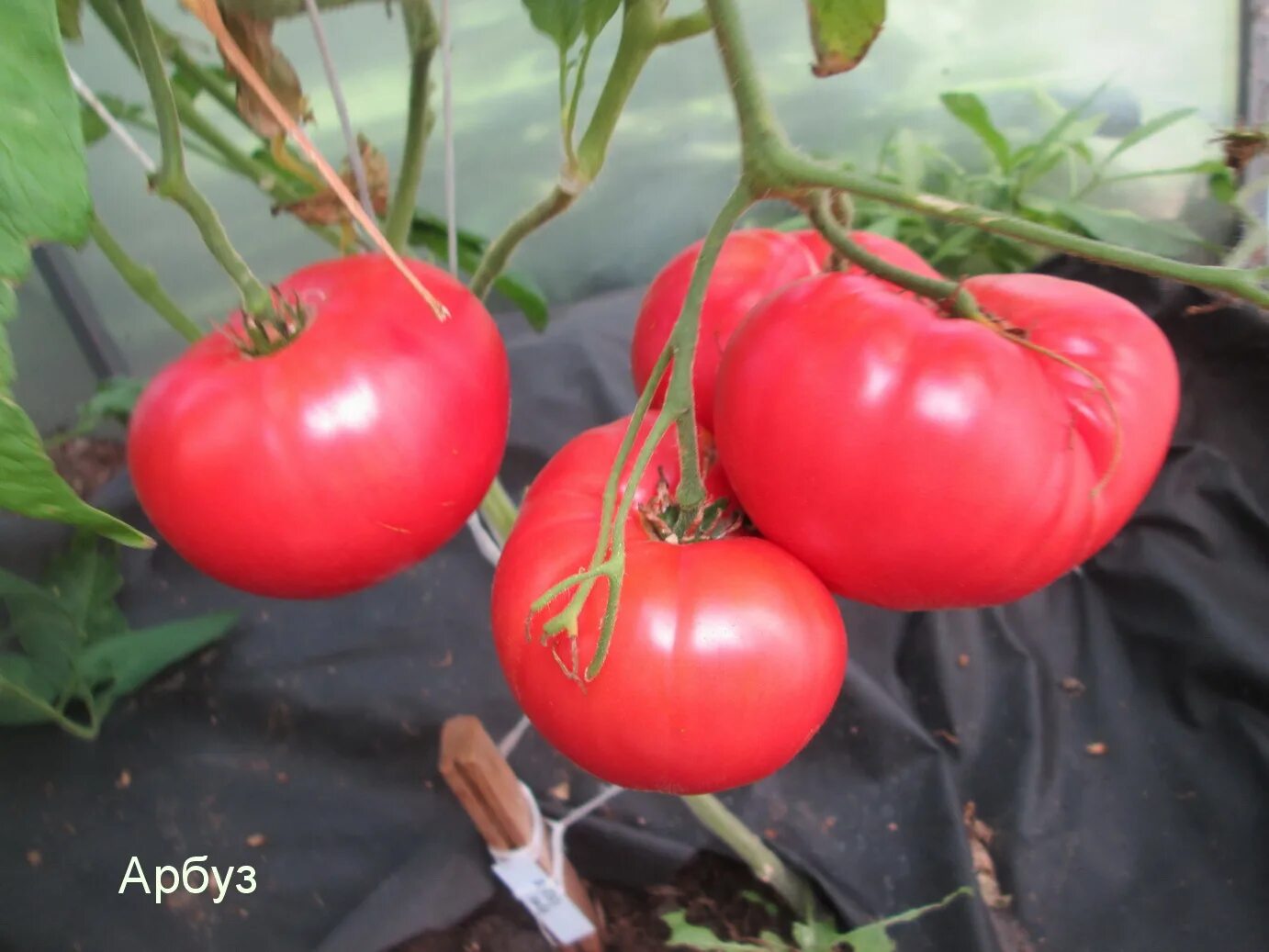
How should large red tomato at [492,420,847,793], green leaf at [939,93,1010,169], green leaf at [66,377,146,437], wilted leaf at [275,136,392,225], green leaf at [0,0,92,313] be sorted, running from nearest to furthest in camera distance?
green leaf at [0,0,92,313]
large red tomato at [492,420,847,793]
wilted leaf at [275,136,392,225]
green leaf at [66,377,146,437]
green leaf at [939,93,1010,169]

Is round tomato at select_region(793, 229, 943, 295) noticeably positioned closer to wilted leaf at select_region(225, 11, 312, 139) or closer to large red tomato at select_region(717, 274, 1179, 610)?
large red tomato at select_region(717, 274, 1179, 610)

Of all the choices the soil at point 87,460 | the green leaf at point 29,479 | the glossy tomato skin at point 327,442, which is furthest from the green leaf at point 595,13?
the soil at point 87,460

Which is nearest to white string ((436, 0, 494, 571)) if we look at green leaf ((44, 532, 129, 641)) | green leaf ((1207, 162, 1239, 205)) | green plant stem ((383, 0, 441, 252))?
green plant stem ((383, 0, 441, 252))

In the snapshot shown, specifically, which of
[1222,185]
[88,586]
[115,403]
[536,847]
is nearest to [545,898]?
[536,847]

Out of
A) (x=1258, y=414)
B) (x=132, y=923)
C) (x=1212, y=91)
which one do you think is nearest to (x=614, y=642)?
(x=132, y=923)

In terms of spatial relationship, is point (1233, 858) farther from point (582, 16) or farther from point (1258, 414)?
point (582, 16)
